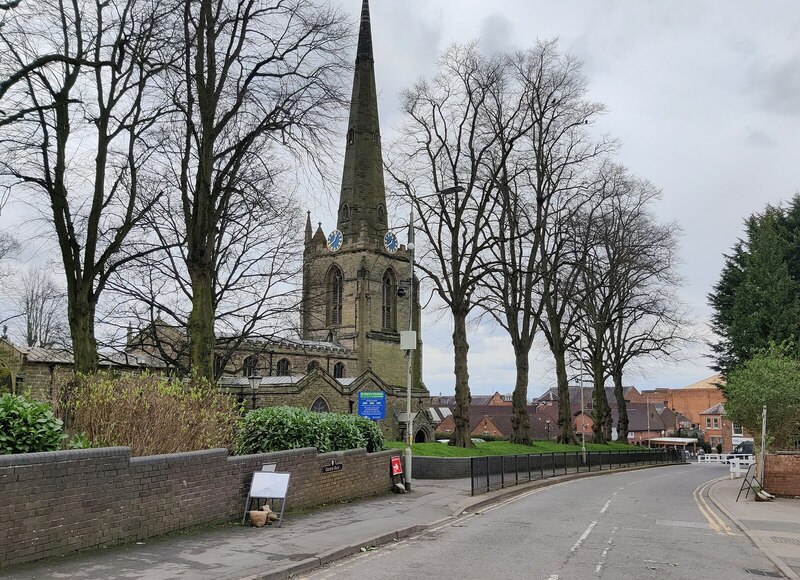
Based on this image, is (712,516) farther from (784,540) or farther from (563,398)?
(563,398)

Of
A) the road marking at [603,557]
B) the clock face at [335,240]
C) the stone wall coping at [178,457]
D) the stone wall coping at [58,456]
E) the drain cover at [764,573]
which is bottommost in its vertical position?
the drain cover at [764,573]

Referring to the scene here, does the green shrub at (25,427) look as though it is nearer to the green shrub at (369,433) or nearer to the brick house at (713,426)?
the green shrub at (369,433)

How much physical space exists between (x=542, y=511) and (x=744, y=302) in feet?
79.5

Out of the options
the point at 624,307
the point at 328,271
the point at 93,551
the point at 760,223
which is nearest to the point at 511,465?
the point at 93,551

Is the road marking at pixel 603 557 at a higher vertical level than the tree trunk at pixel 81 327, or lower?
lower

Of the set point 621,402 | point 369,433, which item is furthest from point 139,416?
point 621,402

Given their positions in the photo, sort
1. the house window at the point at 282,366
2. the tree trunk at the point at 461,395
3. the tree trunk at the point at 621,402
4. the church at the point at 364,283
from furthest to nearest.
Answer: the church at the point at 364,283 < the house window at the point at 282,366 < the tree trunk at the point at 621,402 < the tree trunk at the point at 461,395

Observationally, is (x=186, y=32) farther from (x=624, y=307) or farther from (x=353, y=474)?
(x=624, y=307)

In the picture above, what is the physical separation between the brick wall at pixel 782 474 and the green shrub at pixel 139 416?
16.6m

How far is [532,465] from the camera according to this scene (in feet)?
84.6

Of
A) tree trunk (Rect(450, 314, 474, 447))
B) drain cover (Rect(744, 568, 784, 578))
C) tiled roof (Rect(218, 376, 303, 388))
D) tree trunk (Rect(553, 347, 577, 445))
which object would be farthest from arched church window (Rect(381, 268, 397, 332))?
drain cover (Rect(744, 568, 784, 578))

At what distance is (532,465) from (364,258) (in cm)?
4934

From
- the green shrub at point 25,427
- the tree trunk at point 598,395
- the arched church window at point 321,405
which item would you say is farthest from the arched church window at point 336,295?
the green shrub at point 25,427

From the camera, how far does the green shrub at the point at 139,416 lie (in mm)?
11430
